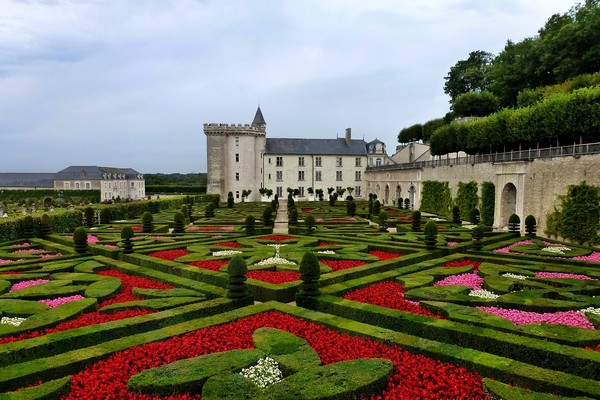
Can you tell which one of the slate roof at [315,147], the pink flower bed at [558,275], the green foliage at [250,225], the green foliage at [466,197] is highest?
the slate roof at [315,147]

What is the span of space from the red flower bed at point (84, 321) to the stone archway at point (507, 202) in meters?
26.4

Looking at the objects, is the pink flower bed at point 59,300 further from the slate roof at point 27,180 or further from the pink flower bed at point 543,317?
the slate roof at point 27,180

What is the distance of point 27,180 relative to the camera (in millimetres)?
80875

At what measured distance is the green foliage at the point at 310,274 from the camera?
1045 cm

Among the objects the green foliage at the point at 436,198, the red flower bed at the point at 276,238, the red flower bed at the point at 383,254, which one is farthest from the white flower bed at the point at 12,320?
the green foliage at the point at 436,198

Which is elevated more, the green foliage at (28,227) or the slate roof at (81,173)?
the slate roof at (81,173)

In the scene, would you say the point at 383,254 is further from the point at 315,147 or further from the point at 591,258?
the point at 315,147

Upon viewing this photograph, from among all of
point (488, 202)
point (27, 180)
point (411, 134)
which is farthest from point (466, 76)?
point (27, 180)

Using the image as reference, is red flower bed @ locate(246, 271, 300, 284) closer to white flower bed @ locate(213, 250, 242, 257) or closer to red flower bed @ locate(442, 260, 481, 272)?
white flower bed @ locate(213, 250, 242, 257)

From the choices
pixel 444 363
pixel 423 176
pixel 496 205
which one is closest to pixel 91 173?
pixel 423 176

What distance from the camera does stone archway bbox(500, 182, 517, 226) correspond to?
94.7ft

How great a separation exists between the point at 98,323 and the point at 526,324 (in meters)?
8.94

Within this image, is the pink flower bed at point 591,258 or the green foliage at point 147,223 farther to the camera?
the green foliage at point 147,223

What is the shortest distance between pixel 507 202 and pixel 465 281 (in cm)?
1943
